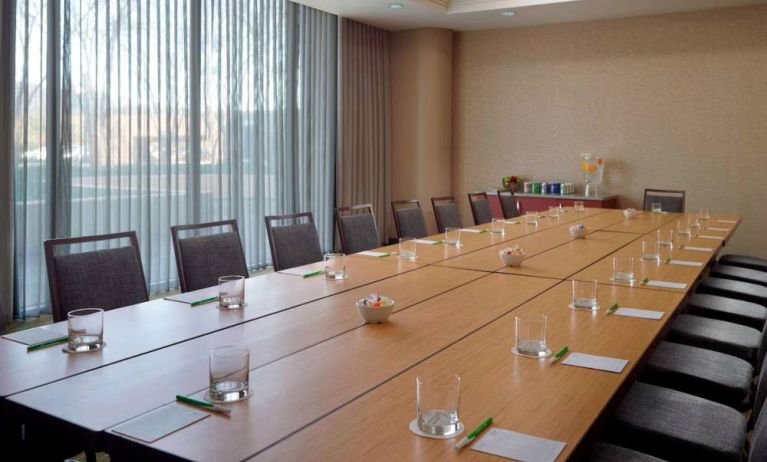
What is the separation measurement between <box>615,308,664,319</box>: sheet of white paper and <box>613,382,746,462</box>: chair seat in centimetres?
28

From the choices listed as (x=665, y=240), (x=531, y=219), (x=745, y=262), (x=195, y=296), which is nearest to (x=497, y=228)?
(x=531, y=219)

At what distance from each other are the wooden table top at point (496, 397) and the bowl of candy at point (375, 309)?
304 millimetres

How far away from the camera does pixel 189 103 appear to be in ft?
19.3

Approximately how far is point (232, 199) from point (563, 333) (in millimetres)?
4782

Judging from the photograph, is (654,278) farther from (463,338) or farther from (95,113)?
(95,113)

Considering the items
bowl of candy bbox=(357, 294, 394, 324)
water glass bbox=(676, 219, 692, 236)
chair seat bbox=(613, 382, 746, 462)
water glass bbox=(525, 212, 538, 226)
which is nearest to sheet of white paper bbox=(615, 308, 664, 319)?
chair seat bbox=(613, 382, 746, 462)

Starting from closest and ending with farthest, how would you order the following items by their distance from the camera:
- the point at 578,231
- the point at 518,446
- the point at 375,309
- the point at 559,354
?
the point at 518,446
the point at 559,354
the point at 375,309
the point at 578,231

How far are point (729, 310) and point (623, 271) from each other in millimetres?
963

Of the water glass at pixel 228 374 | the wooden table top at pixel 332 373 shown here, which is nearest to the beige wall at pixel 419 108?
the wooden table top at pixel 332 373

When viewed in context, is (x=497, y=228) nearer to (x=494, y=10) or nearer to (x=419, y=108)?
(x=494, y=10)

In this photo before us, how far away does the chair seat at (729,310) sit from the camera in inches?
137

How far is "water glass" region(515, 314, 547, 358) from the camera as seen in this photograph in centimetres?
192

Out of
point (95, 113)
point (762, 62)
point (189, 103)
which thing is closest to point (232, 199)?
point (189, 103)

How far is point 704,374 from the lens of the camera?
255 cm
